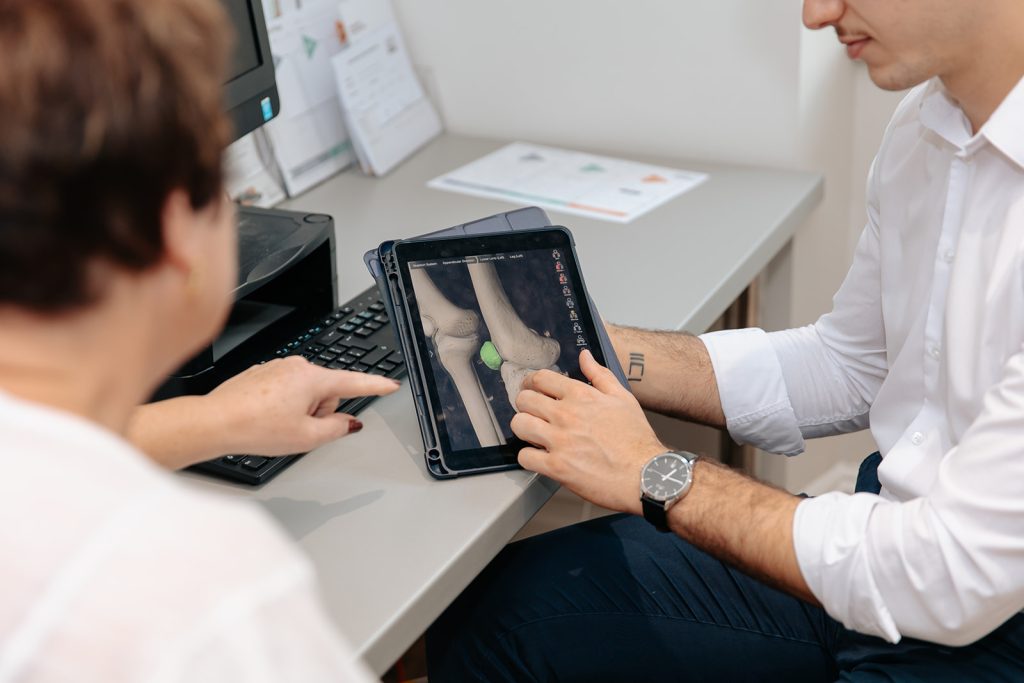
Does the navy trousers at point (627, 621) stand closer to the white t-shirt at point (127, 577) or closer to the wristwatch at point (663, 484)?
Result: the wristwatch at point (663, 484)

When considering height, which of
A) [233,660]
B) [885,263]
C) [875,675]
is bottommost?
[875,675]

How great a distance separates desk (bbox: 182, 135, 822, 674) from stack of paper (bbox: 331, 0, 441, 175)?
0.14ft

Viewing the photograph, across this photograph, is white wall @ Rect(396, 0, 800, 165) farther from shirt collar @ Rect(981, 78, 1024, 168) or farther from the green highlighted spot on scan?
the green highlighted spot on scan

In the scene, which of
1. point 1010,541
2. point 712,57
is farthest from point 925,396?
point 712,57

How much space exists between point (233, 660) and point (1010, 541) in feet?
2.06

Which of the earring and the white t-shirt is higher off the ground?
the earring

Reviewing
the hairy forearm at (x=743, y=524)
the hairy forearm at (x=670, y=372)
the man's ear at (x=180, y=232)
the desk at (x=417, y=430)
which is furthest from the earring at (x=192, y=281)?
the hairy forearm at (x=670, y=372)

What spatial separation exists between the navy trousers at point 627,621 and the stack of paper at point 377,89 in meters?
0.81

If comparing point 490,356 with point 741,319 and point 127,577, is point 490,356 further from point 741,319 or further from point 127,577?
point 741,319

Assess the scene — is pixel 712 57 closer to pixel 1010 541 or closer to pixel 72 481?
pixel 1010 541

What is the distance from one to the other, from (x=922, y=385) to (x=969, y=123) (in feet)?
0.84

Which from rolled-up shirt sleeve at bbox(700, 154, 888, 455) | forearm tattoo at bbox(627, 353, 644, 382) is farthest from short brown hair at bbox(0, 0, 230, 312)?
rolled-up shirt sleeve at bbox(700, 154, 888, 455)

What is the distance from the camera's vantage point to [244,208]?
1.42 metres

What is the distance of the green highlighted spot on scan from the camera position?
1.06 m
